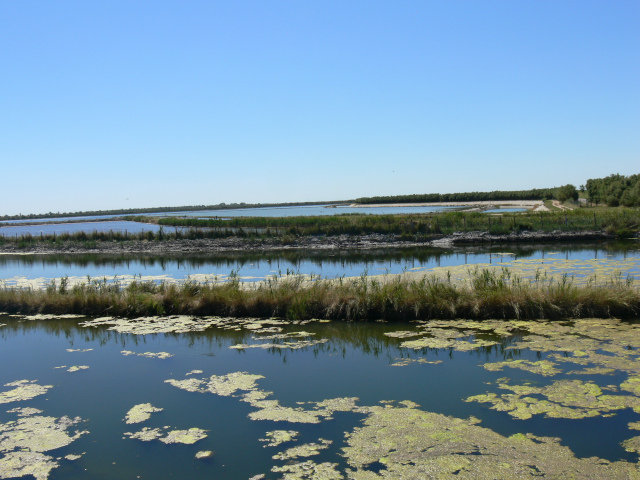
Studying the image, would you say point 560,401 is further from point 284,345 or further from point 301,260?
point 301,260

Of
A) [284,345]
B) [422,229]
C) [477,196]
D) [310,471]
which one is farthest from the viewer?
[477,196]

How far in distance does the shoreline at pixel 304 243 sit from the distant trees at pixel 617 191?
1939 cm

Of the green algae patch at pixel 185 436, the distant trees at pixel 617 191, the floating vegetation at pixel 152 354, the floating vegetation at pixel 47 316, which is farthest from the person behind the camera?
the distant trees at pixel 617 191

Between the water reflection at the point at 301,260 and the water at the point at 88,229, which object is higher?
the water at the point at 88,229

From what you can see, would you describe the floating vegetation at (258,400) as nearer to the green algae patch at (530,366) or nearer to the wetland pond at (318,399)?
the wetland pond at (318,399)

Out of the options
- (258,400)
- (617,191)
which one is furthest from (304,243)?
(617,191)

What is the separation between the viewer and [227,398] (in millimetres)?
8117

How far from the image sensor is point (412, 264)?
76.6 feet

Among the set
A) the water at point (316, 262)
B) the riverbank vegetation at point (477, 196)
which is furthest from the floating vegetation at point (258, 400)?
the riverbank vegetation at point (477, 196)

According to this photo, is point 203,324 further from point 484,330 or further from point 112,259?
point 112,259

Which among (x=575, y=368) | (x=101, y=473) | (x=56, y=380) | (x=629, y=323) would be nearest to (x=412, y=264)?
(x=629, y=323)

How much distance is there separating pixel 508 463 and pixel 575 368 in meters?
3.72

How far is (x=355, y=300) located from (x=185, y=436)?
6.75 meters

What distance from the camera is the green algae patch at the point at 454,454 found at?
18.1 ft
